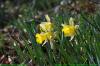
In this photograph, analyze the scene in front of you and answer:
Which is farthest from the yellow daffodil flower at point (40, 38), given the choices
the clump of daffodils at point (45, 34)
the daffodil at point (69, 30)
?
the daffodil at point (69, 30)

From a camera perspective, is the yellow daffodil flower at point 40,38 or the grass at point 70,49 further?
the yellow daffodil flower at point 40,38

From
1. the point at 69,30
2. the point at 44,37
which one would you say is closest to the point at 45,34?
the point at 44,37

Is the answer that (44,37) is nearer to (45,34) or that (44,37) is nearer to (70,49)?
(45,34)

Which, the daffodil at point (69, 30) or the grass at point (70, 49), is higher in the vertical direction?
the daffodil at point (69, 30)

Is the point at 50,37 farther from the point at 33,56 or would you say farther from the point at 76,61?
the point at 76,61

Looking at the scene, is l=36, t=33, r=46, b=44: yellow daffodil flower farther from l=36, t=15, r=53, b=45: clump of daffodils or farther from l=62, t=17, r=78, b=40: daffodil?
l=62, t=17, r=78, b=40: daffodil

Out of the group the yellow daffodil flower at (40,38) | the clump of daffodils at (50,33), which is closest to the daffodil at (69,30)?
the clump of daffodils at (50,33)

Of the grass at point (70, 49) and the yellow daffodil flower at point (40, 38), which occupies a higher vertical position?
the yellow daffodil flower at point (40, 38)

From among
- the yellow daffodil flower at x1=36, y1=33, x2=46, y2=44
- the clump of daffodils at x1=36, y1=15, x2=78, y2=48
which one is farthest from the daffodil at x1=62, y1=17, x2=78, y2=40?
the yellow daffodil flower at x1=36, y1=33, x2=46, y2=44

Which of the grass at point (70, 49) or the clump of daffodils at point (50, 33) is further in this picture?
the clump of daffodils at point (50, 33)

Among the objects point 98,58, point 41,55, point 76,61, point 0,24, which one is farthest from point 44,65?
point 0,24

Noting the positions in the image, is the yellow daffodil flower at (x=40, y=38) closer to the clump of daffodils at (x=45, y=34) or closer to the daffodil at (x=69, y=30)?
the clump of daffodils at (x=45, y=34)
